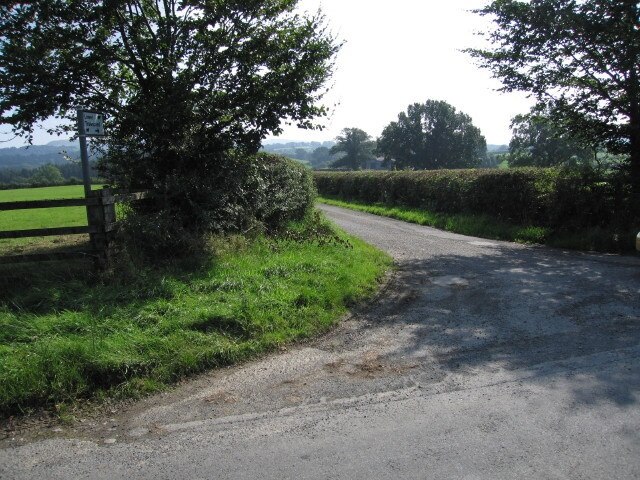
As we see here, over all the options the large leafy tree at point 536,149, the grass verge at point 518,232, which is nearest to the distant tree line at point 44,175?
the grass verge at point 518,232

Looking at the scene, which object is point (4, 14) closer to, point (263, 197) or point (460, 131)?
point (263, 197)

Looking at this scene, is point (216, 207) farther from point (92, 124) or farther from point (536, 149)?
point (536, 149)

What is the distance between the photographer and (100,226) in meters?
7.08

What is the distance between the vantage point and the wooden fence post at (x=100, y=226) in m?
7.04

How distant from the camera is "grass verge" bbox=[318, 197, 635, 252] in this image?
1161 centimetres

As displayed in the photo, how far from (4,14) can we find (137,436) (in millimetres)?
8387

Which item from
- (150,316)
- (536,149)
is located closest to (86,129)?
(150,316)

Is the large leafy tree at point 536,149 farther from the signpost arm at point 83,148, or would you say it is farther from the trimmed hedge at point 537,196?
the signpost arm at point 83,148

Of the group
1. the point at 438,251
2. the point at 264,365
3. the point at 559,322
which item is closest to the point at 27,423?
the point at 264,365

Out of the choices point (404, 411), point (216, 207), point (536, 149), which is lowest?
point (404, 411)

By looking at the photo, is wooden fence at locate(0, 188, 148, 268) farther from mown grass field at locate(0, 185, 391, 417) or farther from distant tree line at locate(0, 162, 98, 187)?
distant tree line at locate(0, 162, 98, 187)

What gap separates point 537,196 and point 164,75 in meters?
10.8

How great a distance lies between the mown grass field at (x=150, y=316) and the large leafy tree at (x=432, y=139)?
76.5m

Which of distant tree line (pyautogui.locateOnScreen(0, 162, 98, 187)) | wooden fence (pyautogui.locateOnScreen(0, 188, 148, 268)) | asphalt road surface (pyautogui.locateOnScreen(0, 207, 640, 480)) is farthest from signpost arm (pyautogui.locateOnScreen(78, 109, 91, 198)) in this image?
asphalt road surface (pyautogui.locateOnScreen(0, 207, 640, 480))
